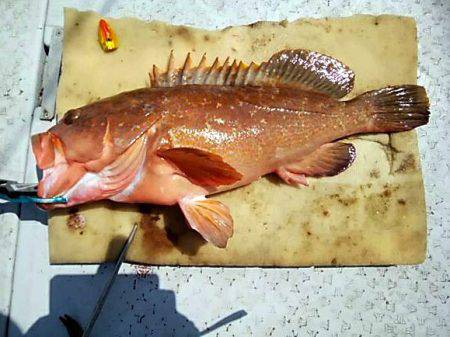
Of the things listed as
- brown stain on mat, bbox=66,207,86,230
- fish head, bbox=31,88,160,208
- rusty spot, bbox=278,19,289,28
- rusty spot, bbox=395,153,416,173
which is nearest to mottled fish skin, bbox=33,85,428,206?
fish head, bbox=31,88,160,208

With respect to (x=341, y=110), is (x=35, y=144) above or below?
below

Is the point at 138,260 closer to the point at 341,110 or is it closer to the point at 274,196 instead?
the point at 274,196

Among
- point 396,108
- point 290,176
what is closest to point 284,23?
point 396,108

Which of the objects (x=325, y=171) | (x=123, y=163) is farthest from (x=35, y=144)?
(x=325, y=171)

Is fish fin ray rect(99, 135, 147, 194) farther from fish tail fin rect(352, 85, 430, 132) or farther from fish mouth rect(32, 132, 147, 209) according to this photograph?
fish tail fin rect(352, 85, 430, 132)

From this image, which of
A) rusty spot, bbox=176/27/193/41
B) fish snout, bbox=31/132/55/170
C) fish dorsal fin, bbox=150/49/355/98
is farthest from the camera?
rusty spot, bbox=176/27/193/41

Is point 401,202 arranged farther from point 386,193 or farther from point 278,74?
point 278,74
